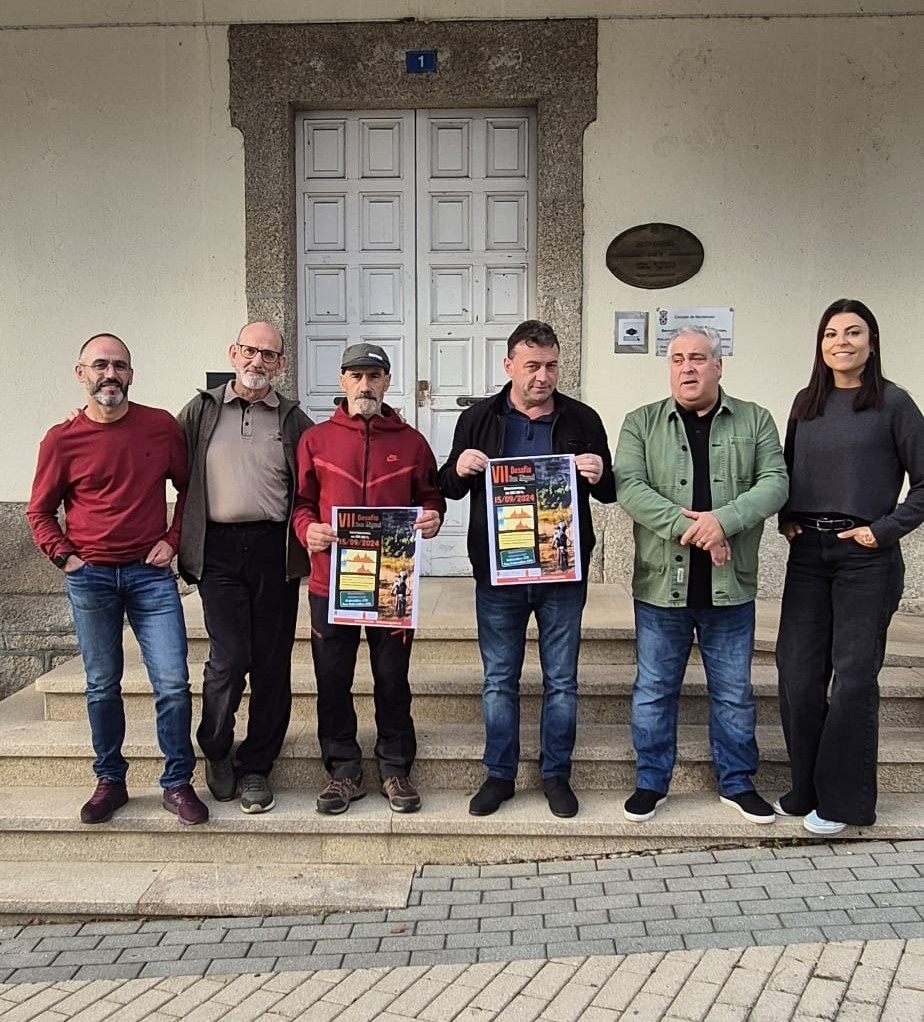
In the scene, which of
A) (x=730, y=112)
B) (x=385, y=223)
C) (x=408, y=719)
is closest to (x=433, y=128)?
(x=385, y=223)

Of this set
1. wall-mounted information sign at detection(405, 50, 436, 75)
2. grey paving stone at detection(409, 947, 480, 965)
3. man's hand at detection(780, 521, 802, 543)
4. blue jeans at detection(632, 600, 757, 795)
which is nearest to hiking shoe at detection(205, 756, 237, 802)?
grey paving stone at detection(409, 947, 480, 965)

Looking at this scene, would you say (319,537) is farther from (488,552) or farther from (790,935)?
(790,935)

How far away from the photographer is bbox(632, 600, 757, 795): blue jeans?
3752 millimetres

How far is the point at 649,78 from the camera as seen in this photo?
19.5ft

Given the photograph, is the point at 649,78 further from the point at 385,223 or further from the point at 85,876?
the point at 85,876

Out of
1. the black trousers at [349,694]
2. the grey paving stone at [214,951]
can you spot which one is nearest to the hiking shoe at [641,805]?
the black trousers at [349,694]

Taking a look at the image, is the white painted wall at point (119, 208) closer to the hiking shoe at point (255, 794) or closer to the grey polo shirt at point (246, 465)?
the grey polo shirt at point (246, 465)

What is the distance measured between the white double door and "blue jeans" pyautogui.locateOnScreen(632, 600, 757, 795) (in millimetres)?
2831

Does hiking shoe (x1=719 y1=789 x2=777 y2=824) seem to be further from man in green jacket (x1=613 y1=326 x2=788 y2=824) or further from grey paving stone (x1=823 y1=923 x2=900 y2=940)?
grey paving stone (x1=823 y1=923 x2=900 y2=940)

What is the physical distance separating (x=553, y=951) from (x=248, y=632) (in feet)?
5.56

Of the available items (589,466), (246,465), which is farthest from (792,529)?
(246,465)

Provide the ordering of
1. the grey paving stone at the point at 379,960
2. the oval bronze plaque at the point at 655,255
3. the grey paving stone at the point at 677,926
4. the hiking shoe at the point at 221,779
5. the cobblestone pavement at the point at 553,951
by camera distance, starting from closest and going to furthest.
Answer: the cobblestone pavement at the point at 553,951 → the grey paving stone at the point at 379,960 → the grey paving stone at the point at 677,926 → the hiking shoe at the point at 221,779 → the oval bronze plaque at the point at 655,255

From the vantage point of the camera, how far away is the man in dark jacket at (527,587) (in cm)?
378

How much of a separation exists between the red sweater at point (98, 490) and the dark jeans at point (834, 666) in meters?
2.59
